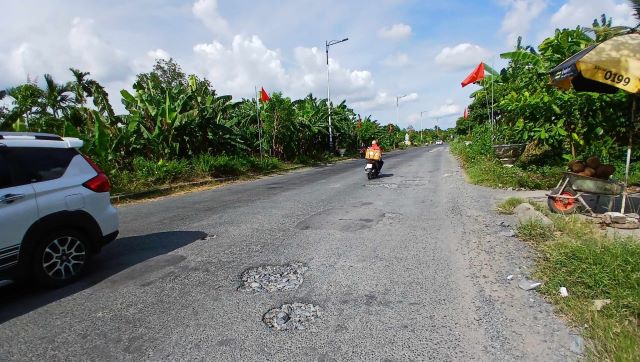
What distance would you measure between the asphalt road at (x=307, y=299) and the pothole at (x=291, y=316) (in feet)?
0.27

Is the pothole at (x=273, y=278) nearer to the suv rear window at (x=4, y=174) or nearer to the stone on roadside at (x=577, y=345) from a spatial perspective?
the stone on roadside at (x=577, y=345)

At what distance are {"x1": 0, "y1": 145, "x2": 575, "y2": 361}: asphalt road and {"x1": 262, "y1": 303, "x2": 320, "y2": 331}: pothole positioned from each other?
0.27 feet

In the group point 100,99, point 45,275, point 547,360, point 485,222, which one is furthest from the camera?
point 100,99

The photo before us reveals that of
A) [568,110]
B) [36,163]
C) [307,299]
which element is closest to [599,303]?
[307,299]

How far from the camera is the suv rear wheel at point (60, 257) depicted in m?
4.28

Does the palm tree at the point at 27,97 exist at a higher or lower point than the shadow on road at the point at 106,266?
higher

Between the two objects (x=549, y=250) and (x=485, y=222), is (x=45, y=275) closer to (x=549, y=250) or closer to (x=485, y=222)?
(x=549, y=250)

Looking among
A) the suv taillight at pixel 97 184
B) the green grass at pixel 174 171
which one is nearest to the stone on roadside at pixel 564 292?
the suv taillight at pixel 97 184

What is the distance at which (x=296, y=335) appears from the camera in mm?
3262

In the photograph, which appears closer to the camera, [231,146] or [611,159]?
[611,159]

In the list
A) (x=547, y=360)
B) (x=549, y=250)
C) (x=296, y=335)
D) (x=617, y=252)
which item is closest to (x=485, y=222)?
(x=549, y=250)

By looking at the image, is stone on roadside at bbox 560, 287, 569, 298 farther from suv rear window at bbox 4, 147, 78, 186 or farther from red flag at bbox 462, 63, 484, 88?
red flag at bbox 462, 63, 484, 88

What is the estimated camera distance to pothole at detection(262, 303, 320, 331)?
343cm

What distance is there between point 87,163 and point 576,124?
458 inches
